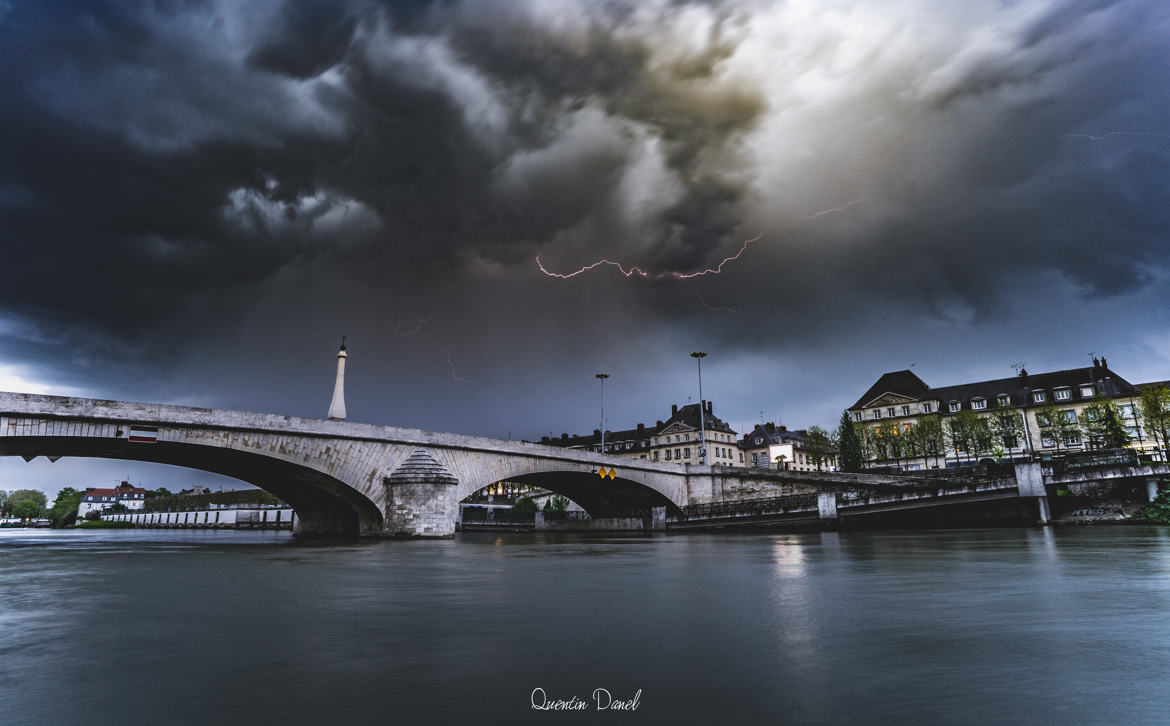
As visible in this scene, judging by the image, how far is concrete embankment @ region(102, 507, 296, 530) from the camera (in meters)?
92.9

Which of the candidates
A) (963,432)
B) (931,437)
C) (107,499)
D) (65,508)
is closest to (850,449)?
(931,437)

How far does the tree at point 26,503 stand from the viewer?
160 metres

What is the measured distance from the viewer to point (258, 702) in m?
3.26

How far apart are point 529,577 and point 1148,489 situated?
129 ft

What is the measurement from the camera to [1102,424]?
63.0 meters

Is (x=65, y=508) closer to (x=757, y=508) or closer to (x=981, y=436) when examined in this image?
(x=757, y=508)

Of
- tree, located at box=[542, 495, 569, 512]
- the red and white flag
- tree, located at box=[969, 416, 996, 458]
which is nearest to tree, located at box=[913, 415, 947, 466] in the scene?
tree, located at box=[969, 416, 996, 458]

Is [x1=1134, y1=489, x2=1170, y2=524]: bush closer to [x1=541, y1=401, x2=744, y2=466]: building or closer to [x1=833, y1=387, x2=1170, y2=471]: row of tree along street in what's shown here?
[x1=833, y1=387, x2=1170, y2=471]: row of tree along street

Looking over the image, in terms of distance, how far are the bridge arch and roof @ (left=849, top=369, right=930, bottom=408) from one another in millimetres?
71966

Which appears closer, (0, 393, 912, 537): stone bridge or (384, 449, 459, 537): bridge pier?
(0, 393, 912, 537): stone bridge

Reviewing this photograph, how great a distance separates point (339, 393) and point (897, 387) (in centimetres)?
7497

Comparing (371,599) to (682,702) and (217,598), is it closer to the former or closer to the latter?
(217,598)

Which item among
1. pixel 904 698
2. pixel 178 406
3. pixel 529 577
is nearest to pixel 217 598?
pixel 529 577

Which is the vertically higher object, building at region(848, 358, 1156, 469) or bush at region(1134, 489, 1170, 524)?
building at region(848, 358, 1156, 469)
